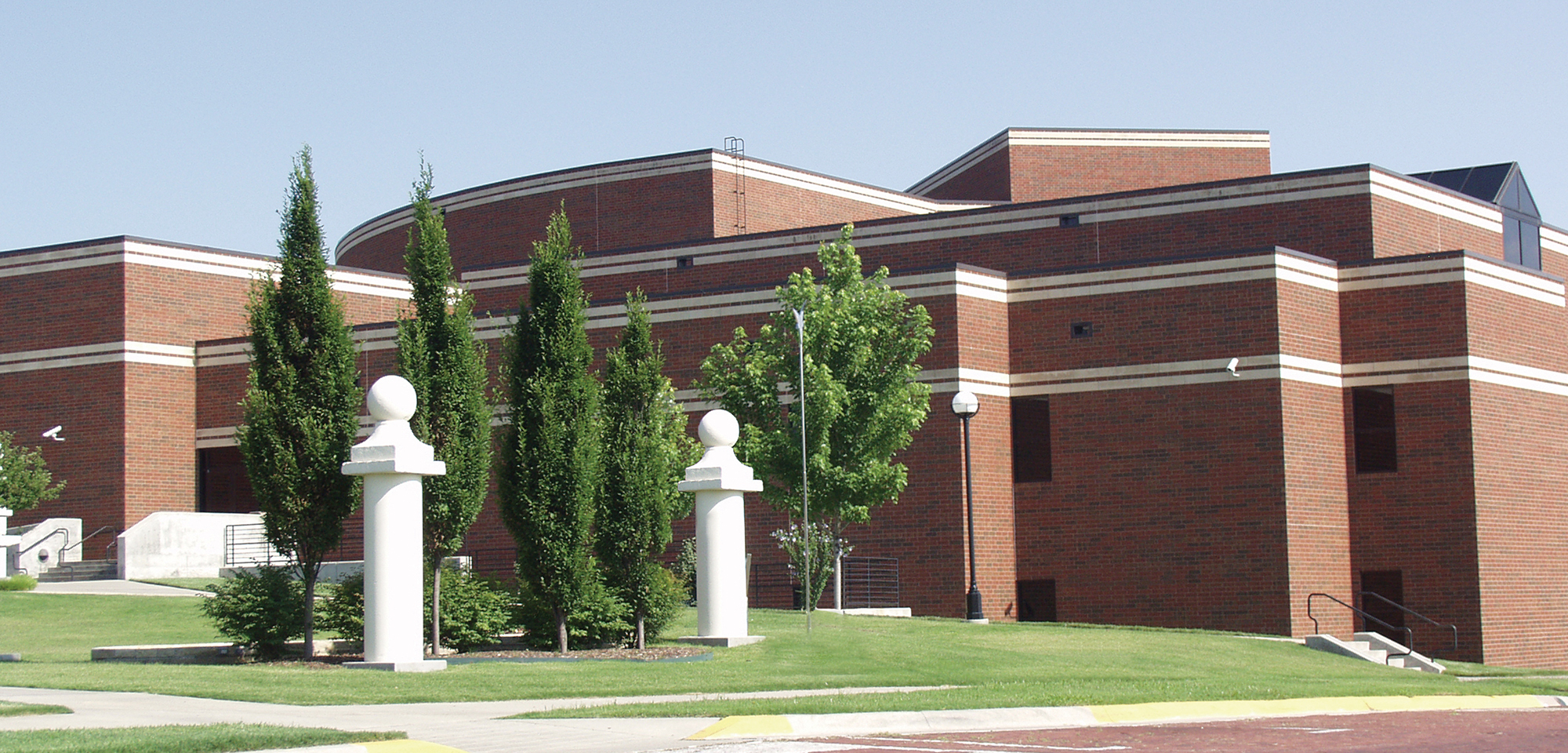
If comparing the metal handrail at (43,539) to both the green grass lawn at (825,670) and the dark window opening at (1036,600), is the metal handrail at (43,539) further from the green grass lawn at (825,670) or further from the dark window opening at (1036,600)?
the dark window opening at (1036,600)

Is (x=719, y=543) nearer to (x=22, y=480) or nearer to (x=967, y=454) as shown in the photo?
(x=967, y=454)

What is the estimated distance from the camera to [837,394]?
30.1m

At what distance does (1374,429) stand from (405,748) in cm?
2834

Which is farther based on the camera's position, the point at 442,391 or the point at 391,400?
the point at 442,391

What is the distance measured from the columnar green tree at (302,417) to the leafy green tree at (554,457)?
7.29 ft

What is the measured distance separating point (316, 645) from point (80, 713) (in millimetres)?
8397

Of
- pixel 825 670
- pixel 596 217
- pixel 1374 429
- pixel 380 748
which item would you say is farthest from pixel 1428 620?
pixel 380 748

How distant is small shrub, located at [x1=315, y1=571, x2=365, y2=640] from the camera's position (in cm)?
2220

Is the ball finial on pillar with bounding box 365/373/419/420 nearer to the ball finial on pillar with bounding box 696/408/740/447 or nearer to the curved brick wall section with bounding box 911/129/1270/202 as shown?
the ball finial on pillar with bounding box 696/408/740/447

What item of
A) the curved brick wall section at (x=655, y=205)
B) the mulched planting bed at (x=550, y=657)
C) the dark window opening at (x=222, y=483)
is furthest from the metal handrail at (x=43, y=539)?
the mulched planting bed at (x=550, y=657)

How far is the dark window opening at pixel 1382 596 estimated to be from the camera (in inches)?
1398

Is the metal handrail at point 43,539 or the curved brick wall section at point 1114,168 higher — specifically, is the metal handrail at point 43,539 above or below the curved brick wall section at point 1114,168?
below

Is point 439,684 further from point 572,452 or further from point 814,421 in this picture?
point 814,421

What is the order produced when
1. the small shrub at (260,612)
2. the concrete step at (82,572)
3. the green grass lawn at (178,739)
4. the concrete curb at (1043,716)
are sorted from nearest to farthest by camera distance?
the green grass lawn at (178,739), the concrete curb at (1043,716), the small shrub at (260,612), the concrete step at (82,572)
